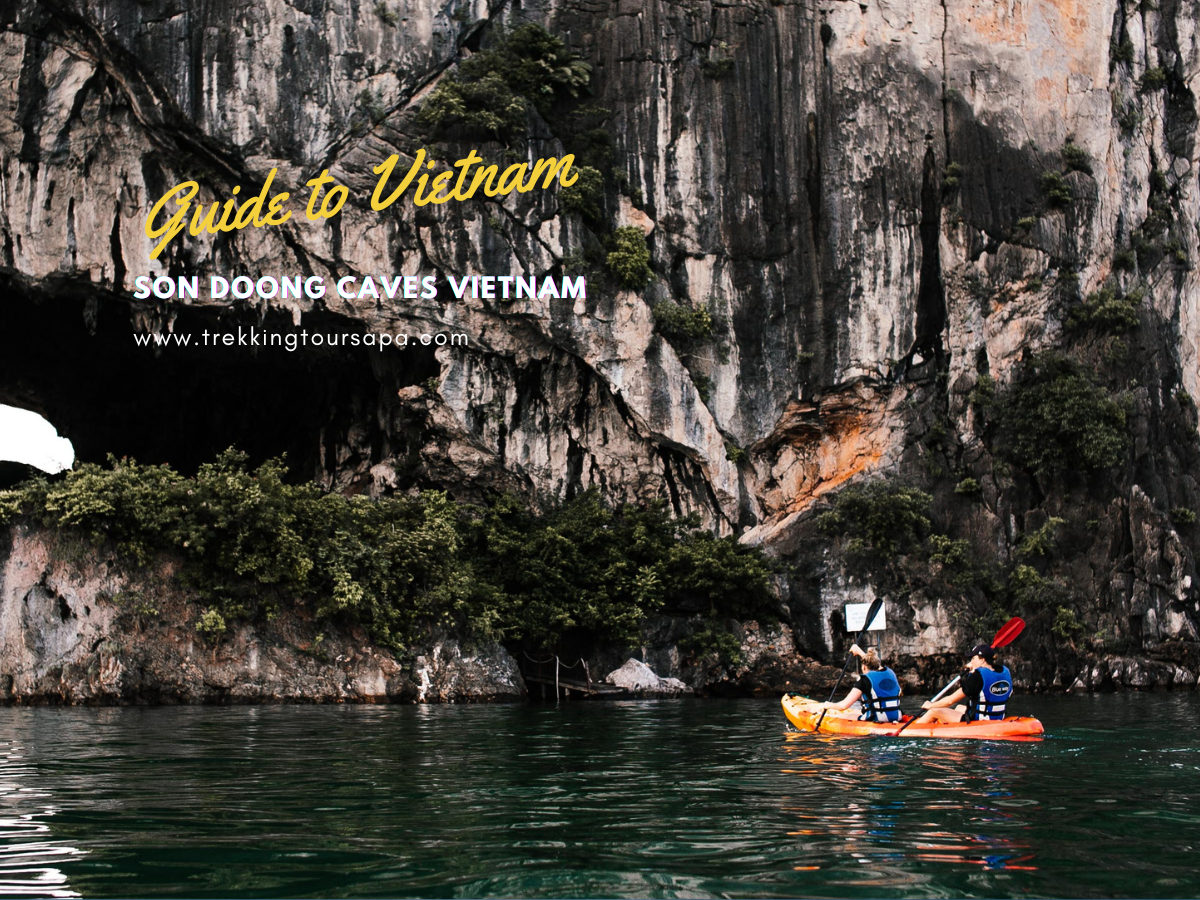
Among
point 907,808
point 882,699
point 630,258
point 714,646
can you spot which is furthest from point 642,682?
point 907,808

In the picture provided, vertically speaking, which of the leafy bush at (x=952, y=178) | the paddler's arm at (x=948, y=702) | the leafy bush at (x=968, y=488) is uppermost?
the leafy bush at (x=952, y=178)

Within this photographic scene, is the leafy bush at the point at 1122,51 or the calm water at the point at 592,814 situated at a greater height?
the leafy bush at the point at 1122,51

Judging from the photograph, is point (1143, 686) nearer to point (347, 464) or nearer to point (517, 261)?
point (517, 261)

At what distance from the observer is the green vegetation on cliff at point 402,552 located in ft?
67.4

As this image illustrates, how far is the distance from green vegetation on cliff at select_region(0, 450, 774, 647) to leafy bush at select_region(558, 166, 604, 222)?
7085 millimetres

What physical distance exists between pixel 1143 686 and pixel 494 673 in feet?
49.4

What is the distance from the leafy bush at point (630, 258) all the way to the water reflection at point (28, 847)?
A: 20.5 m

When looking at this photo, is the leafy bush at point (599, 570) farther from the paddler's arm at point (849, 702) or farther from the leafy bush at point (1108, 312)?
the leafy bush at point (1108, 312)

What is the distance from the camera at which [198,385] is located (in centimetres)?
3319

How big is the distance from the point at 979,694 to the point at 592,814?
7.72 metres

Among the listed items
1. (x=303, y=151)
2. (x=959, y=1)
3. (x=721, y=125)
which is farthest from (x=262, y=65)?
(x=959, y=1)

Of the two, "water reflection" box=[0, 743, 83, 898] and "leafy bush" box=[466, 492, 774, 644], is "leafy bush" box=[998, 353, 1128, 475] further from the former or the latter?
"water reflection" box=[0, 743, 83, 898]

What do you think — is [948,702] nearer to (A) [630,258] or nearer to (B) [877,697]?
(B) [877,697]

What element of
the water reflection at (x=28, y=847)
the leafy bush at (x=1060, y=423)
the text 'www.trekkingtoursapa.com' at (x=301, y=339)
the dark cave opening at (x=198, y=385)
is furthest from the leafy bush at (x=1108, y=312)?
the water reflection at (x=28, y=847)
